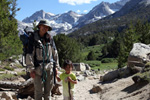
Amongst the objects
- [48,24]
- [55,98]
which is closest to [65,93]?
[48,24]

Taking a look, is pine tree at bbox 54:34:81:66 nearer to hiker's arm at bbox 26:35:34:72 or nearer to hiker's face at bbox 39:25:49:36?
hiker's face at bbox 39:25:49:36

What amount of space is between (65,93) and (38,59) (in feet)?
4.74

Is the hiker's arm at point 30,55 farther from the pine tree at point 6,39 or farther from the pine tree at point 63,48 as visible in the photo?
the pine tree at point 63,48

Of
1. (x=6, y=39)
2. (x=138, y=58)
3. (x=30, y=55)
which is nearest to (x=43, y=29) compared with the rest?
(x=30, y=55)

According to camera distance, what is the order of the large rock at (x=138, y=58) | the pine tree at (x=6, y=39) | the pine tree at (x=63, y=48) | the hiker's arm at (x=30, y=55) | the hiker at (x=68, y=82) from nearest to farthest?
the hiker's arm at (x=30, y=55), the hiker at (x=68, y=82), the large rock at (x=138, y=58), the pine tree at (x=6, y=39), the pine tree at (x=63, y=48)

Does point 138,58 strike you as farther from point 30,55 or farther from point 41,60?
point 30,55

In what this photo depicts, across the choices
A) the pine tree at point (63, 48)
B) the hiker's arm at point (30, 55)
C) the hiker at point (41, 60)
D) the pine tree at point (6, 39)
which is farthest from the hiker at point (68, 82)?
the pine tree at point (63, 48)

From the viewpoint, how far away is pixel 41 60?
5.06m

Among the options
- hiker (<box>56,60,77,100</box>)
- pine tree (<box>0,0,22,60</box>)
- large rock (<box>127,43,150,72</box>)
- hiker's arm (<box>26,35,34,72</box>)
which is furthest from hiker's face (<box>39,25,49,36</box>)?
pine tree (<box>0,0,22,60</box>)

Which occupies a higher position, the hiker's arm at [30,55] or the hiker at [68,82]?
the hiker's arm at [30,55]

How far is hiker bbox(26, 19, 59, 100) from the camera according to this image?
4.93m

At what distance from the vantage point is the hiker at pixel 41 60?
4934 mm

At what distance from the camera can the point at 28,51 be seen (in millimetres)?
4922

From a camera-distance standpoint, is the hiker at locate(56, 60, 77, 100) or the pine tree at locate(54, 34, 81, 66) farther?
the pine tree at locate(54, 34, 81, 66)
